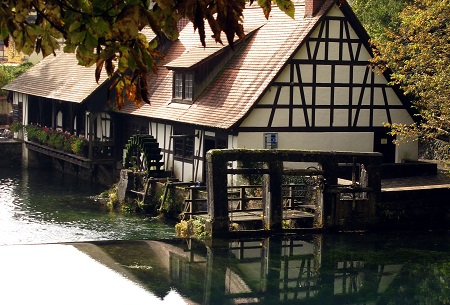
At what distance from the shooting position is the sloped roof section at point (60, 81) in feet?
113

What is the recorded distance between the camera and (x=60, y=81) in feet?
124

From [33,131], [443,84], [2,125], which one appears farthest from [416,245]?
[2,125]

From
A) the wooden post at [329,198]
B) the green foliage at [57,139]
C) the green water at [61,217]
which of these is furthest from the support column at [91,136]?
the wooden post at [329,198]

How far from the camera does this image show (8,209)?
28969 millimetres

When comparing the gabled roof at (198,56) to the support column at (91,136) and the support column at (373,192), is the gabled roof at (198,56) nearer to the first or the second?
the support column at (91,136)

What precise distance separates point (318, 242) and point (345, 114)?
25.4 ft

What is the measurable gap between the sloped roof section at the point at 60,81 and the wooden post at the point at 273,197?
513 inches

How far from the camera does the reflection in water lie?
642 inches

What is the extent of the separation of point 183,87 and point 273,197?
30.0ft

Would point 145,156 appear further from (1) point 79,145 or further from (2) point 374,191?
(2) point 374,191

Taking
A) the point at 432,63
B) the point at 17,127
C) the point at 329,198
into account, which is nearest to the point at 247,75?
the point at 432,63

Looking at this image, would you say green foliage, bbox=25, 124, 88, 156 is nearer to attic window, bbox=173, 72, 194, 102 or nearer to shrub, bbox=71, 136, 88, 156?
shrub, bbox=71, 136, 88, 156

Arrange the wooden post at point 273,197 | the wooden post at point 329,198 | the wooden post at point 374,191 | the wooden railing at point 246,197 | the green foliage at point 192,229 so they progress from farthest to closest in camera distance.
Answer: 1. the wooden railing at point 246,197
2. the wooden post at point 374,191
3. the wooden post at point 329,198
4. the wooden post at point 273,197
5. the green foliage at point 192,229

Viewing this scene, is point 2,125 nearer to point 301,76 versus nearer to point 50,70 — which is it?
point 50,70
